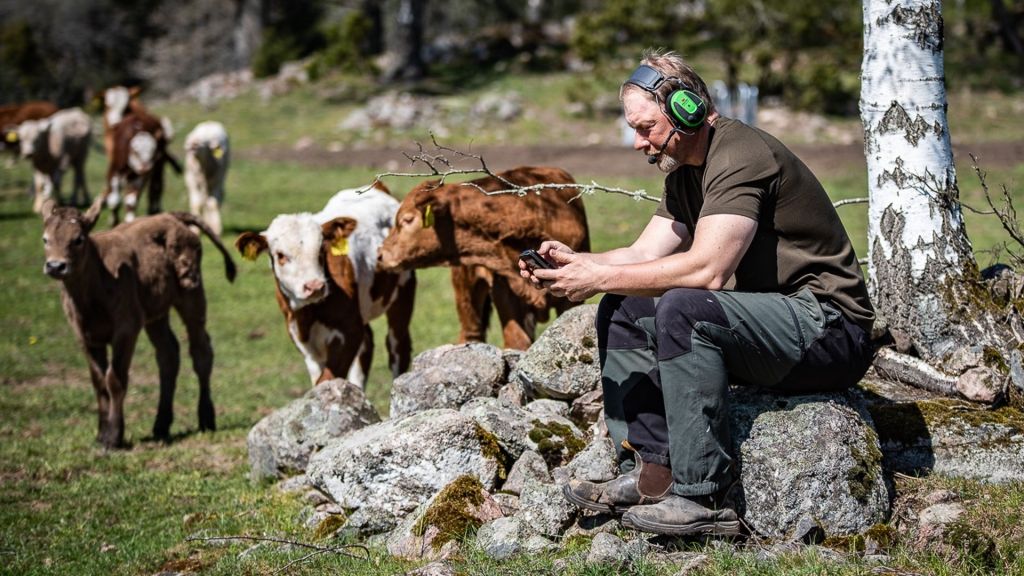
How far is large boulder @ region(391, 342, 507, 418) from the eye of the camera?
283 inches

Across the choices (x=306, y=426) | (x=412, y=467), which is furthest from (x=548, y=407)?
(x=306, y=426)

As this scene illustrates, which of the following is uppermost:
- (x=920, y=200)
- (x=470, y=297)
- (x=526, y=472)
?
(x=920, y=200)

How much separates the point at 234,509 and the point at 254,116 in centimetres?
2806

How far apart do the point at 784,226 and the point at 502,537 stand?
2.02 metres

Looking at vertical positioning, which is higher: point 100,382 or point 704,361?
point 704,361

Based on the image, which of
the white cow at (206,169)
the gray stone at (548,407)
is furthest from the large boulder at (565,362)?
the white cow at (206,169)

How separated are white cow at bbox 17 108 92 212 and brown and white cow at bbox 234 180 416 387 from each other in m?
14.8

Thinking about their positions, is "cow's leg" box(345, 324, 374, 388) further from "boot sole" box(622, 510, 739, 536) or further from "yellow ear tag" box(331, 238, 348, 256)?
"boot sole" box(622, 510, 739, 536)

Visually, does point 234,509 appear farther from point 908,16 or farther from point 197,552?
point 908,16

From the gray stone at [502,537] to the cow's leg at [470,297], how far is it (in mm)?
4188

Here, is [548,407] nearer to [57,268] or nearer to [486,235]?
[486,235]

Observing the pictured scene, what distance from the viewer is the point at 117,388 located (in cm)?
920

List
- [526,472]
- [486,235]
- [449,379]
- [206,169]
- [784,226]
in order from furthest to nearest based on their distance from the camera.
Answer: [206,169] < [486,235] < [449,379] < [526,472] < [784,226]

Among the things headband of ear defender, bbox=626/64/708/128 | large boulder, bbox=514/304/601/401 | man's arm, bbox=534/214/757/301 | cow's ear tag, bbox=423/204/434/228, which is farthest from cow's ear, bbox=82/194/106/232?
headband of ear defender, bbox=626/64/708/128
